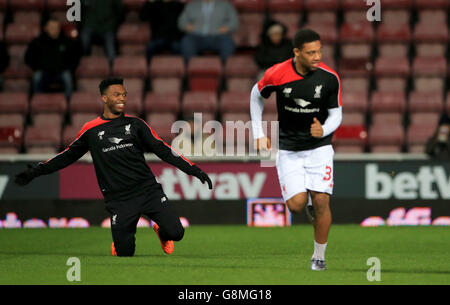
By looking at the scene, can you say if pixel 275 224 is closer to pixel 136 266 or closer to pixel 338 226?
pixel 338 226

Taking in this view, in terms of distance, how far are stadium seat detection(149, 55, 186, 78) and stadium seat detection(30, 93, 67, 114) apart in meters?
1.52

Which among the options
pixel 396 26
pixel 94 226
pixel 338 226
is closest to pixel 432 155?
pixel 338 226

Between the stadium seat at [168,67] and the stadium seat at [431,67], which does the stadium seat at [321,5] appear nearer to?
the stadium seat at [431,67]

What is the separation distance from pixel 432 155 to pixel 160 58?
187 inches

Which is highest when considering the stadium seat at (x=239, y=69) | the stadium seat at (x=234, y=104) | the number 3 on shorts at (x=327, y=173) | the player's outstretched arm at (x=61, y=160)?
the stadium seat at (x=239, y=69)

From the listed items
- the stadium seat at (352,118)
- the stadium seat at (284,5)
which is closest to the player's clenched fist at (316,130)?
the stadium seat at (352,118)

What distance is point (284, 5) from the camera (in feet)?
47.2

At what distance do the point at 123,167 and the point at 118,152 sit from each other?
154mm

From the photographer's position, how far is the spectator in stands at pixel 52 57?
12906 mm

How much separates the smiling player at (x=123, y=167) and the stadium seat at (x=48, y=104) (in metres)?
5.24

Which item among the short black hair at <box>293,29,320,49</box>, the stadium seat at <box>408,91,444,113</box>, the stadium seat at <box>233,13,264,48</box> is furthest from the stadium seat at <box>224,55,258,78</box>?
the short black hair at <box>293,29,320,49</box>

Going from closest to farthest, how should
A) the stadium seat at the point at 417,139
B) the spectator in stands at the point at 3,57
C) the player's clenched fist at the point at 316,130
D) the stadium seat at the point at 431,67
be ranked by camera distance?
the player's clenched fist at the point at 316,130 → the stadium seat at the point at 417,139 → the stadium seat at the point at 431,67 → the spectator in stands at the point at 3,57

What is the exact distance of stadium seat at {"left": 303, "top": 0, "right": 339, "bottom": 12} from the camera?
14195 millimetres

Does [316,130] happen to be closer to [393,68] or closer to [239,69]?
[239,69]
